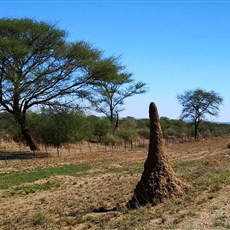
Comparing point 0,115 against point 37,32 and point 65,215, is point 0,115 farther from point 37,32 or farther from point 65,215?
point 65,215

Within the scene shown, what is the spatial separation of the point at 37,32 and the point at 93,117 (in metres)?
15.4

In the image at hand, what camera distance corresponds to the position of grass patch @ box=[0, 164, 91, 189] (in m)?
17.4

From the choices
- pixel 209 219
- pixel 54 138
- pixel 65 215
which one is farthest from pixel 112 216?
pixel 54 138

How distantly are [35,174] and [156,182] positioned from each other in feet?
35.1

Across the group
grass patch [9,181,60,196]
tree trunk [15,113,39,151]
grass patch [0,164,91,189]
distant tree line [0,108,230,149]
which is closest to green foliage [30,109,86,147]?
distant tree line [0,108,230,149]

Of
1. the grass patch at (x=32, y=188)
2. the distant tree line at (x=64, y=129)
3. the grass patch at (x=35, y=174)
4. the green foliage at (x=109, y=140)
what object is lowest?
the grass patch at (x=32, y=188)

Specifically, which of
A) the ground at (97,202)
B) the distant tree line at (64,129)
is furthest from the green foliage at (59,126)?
the ground at (97,202)

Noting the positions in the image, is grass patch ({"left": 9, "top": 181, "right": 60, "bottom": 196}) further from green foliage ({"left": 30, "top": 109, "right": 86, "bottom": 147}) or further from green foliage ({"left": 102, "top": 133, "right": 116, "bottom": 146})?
green foliage ({"left": 102, "top": 133, "right": 116, "bottom": 146})

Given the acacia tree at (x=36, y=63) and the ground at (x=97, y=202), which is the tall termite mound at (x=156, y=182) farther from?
the acacia tree at (x=36, y=63)

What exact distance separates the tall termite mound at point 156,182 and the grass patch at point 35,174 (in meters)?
7.97

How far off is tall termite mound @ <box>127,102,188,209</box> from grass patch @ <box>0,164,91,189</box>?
7.97m

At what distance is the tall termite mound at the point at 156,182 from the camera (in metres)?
9.85

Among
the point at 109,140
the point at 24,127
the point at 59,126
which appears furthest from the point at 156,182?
the point at 109,140

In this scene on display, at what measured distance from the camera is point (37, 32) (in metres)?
27.9
